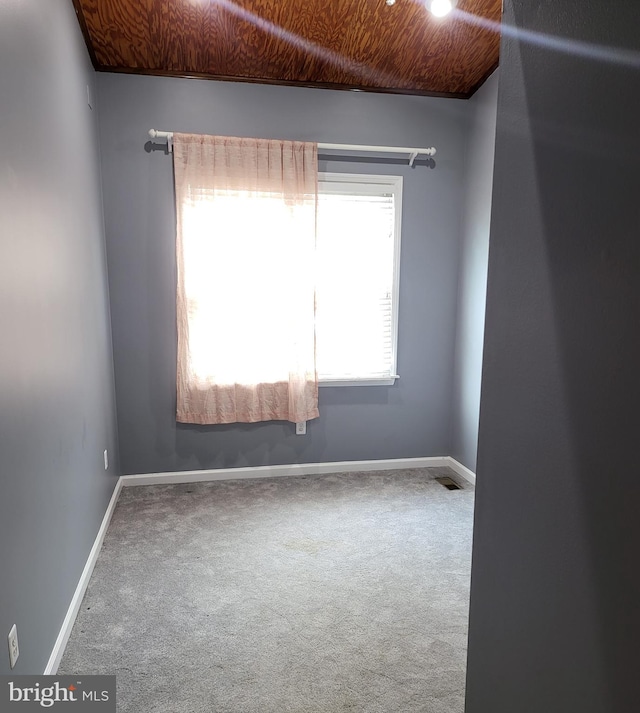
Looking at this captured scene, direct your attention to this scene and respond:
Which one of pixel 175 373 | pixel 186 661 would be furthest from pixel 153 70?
pixel 186 661

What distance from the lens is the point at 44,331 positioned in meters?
1.80

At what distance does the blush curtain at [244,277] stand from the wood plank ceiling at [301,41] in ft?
1.51

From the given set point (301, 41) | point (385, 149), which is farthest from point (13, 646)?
point (385, 149)

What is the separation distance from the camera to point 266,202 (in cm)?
332

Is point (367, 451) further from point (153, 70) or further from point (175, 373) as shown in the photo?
point (153, 70)

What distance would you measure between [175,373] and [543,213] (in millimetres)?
2912

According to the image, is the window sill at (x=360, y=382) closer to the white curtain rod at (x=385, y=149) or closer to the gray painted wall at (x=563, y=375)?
the white curtain rod at (x=385, y=149)

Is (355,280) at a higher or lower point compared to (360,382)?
higher

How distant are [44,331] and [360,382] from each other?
2.33 m

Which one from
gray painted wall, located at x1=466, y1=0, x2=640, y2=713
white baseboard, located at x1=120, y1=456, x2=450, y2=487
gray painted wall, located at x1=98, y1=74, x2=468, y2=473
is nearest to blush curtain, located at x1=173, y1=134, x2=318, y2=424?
gray painted wall, located at x1=98, y1=74, x2=468, y2=473

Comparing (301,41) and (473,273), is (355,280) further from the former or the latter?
(301,41)

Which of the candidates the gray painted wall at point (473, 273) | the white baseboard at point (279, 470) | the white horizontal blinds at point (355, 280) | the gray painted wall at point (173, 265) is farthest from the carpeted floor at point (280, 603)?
the white horizontal blinds at point (355, 280)

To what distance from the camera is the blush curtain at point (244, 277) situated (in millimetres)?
3232

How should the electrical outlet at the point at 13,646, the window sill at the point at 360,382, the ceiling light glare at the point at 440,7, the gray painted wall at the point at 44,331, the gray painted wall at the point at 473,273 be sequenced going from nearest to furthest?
the electrical outlet at the point at 13,646, the gray painted wall at the point at 44,331, the ceiling light glare at the point at 440,7, the gray painted wall at the point at 473,273, the window sill at the point at 360,382
